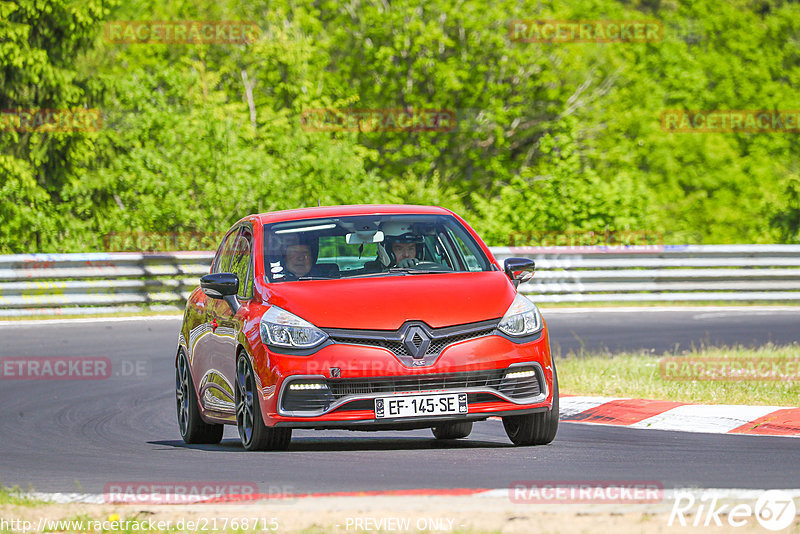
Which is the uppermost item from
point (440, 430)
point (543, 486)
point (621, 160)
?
point (543, 486)

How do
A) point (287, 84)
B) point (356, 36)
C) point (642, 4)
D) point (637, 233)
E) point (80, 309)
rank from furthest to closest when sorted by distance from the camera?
point (642, 4), point (356, 36), point (287, 84), point (637, 233), point (80, 309)

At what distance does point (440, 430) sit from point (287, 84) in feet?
104

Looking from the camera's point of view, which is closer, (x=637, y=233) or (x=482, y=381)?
(x=482, y=381)

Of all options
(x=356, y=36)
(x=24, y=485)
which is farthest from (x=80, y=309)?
(x=356, y=36)

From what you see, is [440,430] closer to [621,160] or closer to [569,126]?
[569,126]

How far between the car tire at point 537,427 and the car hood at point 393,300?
0.69m

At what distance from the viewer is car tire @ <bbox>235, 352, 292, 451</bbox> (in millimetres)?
8430

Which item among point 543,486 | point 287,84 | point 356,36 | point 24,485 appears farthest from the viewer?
point 356,36

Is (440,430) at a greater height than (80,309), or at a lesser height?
greater

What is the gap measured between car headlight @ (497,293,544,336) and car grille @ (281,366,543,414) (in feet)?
0.82

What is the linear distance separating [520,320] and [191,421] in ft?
9.09

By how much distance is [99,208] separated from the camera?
3064 cm

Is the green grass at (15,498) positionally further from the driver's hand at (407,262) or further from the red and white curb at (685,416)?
the red and white curb at (685,416)

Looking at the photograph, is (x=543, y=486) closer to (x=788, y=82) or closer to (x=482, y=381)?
(x=482, y=381)
